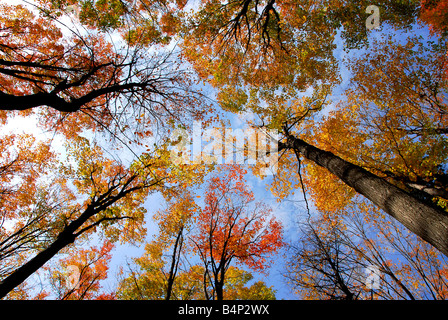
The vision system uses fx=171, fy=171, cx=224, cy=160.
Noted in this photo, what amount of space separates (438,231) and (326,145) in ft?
24.3

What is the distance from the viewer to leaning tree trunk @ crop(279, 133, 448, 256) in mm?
2244

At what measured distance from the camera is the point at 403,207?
2686 millimetres

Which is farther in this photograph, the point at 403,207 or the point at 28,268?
the point at 28,268

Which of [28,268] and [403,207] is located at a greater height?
[403,207]

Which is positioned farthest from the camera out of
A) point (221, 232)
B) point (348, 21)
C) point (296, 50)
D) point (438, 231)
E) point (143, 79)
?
point (221, 232)

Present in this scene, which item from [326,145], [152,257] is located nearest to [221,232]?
[152,257]

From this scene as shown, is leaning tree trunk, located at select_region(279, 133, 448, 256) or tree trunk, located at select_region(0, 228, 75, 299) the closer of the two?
leaning tree trunk, located at select_region(279, 133, 448, 256)

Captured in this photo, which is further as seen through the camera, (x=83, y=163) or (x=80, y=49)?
(x=83, y=163)

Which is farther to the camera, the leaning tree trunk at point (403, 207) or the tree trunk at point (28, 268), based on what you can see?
the tree trunk at point (28, 268)

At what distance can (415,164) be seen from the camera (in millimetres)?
7816

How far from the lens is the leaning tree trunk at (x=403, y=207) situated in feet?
7.36
